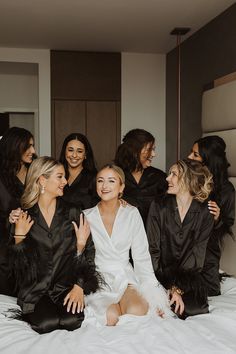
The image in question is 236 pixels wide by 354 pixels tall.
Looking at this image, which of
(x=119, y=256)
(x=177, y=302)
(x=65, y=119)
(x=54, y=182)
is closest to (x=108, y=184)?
(x=54, y=182)

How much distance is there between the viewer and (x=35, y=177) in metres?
2.43

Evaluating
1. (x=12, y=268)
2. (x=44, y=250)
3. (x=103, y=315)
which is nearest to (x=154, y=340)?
(x=103, y=315)

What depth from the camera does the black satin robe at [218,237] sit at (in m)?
2.75

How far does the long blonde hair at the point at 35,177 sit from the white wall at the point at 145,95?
2.92 meters

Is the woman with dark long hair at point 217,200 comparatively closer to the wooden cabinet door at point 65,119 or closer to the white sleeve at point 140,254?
the white sleeve at point 140,254

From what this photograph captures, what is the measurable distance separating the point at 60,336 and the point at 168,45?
373cm

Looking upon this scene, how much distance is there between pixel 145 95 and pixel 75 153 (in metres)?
2.40

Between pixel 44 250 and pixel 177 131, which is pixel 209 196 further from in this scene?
pixel 177 131

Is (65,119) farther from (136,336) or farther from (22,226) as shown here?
(136,336)

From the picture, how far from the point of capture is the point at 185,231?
2631 millimetres

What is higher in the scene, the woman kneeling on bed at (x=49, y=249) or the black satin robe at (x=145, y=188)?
the black satin robe at (x=145, y=188)

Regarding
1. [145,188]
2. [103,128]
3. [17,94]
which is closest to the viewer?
[145,188]

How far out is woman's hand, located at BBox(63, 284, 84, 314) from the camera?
2246 millimetres

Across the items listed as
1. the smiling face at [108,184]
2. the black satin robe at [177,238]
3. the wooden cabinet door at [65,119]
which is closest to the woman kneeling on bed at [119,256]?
the smiling face at [108,184]
